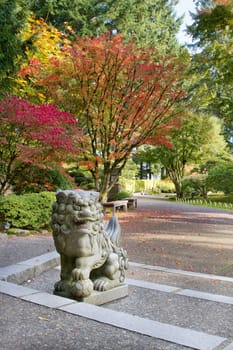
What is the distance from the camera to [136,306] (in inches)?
159

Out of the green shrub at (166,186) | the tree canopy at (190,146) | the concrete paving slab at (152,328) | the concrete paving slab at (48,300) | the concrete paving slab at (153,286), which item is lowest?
the concrete paving slab at (153,286)

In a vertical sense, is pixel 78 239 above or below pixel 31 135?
below

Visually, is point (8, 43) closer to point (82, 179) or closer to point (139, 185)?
point (82, 179)

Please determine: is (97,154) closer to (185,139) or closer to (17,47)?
(17,47)

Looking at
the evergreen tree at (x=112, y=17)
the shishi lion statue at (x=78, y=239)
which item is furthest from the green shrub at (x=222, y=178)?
the shishi lion statue at (x=78, y=239)

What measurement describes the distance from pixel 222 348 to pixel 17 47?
334 inches

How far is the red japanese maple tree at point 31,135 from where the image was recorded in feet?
28.1

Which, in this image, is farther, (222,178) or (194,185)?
(194,185)

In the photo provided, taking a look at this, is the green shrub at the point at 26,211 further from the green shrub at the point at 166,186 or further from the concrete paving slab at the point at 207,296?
the green shrub at the point at 166,186

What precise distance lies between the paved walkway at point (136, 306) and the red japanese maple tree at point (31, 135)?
2.23 meters

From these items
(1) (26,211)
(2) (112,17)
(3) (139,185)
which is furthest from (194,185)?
(1) (26,211)

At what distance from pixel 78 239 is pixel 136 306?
38.8 inches

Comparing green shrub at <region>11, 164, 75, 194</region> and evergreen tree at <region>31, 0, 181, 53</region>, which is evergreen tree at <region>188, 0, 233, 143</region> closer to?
green shrub at <region>11, 164, 75, 194</region>

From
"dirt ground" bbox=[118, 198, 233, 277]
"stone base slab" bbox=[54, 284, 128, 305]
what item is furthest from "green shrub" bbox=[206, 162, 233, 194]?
"stone base slab" bbox=[54, 284, 128, 305]
